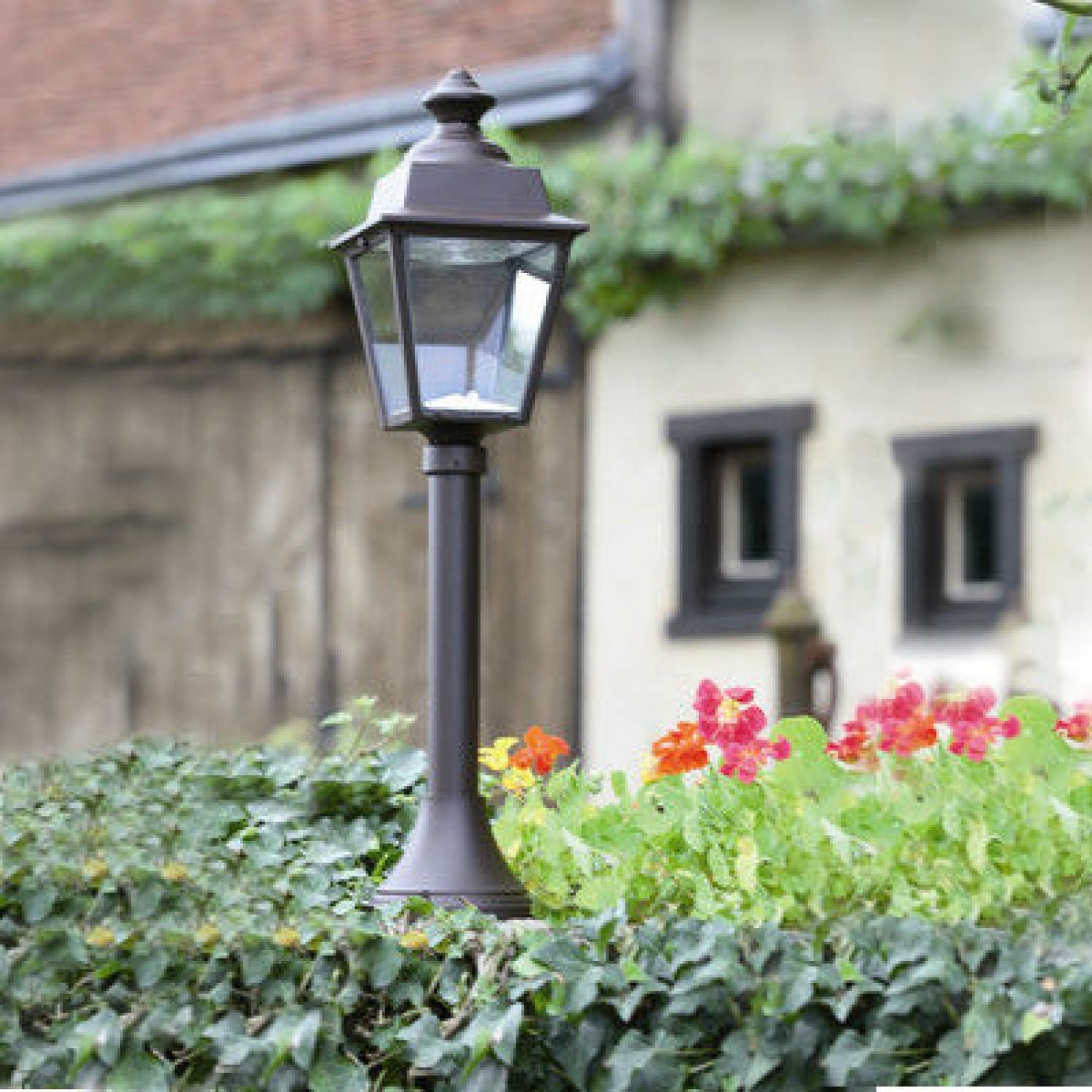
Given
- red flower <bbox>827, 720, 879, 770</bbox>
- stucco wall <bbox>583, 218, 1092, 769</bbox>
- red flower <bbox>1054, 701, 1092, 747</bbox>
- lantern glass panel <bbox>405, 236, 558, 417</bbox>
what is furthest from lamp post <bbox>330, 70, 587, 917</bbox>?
stucco wall <bbox>583, 218, 1092, 769</bbox>

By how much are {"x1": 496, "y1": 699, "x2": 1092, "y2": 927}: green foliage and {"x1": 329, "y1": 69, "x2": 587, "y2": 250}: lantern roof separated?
104cm

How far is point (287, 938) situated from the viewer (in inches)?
172

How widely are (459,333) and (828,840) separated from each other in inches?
46.2

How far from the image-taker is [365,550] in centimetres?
1289

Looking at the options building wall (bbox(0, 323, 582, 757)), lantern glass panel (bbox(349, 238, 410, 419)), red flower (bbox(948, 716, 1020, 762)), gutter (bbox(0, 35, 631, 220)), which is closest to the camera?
lantern glass panel (bbox(349, 238, 410, 419))

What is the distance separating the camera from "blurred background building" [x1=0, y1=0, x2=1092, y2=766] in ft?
36.9

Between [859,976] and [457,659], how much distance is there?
121 centimetres

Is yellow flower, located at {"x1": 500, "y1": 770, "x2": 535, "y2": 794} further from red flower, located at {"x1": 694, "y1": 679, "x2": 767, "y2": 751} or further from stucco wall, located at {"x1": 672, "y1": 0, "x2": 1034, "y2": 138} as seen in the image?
stucco wall, located at {"x1": 672, "y1": 0, "x2": 1034, "y2": 138}

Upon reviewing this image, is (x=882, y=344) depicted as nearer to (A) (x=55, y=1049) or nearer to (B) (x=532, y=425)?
(B) (x=532, y=425)

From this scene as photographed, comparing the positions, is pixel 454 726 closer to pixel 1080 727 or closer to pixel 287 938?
pixel 287 938

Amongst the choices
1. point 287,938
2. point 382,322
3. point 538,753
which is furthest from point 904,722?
point 287,938

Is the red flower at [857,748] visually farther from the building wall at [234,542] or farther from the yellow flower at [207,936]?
the building wall at [234,542]

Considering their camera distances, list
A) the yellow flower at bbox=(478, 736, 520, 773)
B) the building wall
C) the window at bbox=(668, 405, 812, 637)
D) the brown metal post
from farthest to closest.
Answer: the building wall
the window at bbox=(668, 405, 812, 637)
the yellow flower at bbox=(478, 736, 520, 773)
the brown metal post

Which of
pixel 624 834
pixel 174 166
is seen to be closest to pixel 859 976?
pixel 624 834
